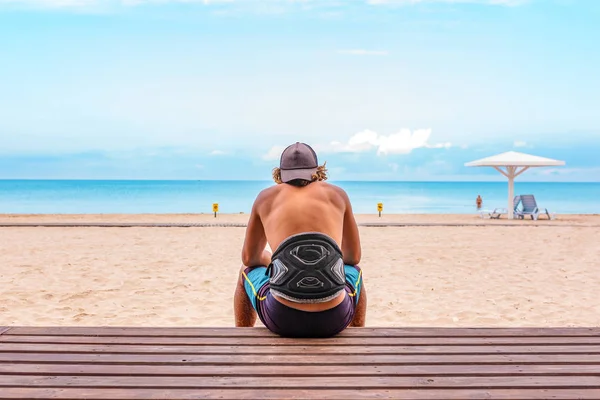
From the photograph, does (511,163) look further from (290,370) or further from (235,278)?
(290,370)

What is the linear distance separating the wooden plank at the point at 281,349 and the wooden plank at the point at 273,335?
6.7 inches

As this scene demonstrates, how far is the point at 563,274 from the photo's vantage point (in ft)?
26.0

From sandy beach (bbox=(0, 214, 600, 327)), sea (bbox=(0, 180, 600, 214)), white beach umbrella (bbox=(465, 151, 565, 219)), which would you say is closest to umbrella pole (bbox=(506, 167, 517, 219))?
white beach umbrella (bbox=(465, 151, 565, 219))

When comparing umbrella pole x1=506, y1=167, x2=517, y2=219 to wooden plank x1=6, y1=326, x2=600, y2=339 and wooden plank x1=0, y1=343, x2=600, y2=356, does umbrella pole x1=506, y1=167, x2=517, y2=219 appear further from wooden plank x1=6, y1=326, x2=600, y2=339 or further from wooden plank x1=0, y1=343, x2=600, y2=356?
wooden plank x1=0, y1=343, x2=600, y2=356

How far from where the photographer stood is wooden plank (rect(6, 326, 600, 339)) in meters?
2.61

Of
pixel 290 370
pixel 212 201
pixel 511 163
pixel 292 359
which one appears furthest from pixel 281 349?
pixel 212 201

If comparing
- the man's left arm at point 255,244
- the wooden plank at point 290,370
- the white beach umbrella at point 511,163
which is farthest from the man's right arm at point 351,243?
the white beach umbrella at point 511,163

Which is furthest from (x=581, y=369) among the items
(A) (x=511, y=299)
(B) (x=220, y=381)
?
(A) (x=511, y=299)

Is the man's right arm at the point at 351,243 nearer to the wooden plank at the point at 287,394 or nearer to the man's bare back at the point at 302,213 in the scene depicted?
the man's bare back at the point at 302,213

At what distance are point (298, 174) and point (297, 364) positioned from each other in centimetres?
107

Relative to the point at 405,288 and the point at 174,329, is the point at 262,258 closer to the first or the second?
the point at 174,329

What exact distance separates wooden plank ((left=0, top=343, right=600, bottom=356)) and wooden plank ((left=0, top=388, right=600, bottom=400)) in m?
0.39

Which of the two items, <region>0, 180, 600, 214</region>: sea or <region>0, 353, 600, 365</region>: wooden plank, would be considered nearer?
<region>0, 353, 600, 365</region>: wooden plank

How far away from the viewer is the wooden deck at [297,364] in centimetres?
196
